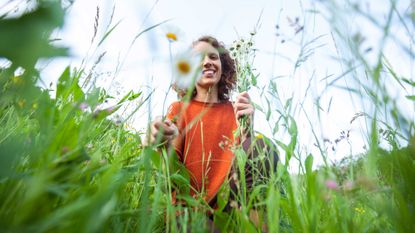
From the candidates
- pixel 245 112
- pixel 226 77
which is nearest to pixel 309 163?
pixel 245 112

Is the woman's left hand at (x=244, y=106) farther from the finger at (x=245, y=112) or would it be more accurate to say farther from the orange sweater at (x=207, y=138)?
the orange sweater at (x=207, y=138)

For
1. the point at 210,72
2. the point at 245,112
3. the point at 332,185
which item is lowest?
the point at 332,185

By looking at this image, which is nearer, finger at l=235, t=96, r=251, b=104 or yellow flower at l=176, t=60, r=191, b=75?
yellow flower at l=176, t=60, r=191, b=75

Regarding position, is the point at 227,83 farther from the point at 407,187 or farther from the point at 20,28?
the point at 20,28

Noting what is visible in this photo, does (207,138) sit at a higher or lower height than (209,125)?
lower

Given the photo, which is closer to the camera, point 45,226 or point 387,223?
point 45,226

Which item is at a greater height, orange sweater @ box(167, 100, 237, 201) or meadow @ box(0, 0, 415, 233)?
orange sweater @ box(167, 100, 237, 201)

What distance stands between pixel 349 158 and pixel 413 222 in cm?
26

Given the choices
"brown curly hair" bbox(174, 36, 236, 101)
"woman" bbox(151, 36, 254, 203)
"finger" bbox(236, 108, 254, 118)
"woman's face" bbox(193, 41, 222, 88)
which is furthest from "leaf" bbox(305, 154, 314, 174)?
"brown curly hair" bbox(174, 36, 236, 101)

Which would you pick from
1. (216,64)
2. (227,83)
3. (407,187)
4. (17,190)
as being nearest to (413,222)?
(407,187)

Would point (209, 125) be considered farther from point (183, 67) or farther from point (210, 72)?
point (183, 67)

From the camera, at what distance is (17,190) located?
545 millimetres

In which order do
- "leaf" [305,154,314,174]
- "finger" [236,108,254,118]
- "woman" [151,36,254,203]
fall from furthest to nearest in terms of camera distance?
"woman" [151,36,254,203] < "finger" [236,108,254,118] < "leaf" [305,154,314,174]

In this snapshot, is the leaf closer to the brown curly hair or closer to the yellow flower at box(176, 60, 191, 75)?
the yellow flower at box(176, 60, 191, 75)
